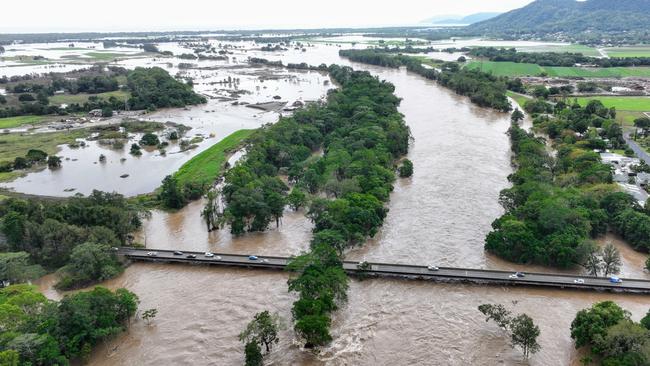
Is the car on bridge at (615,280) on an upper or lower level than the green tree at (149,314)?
upper

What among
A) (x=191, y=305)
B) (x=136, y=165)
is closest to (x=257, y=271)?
(x=191, y=305)

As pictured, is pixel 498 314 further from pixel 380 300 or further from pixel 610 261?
pixel 610 261

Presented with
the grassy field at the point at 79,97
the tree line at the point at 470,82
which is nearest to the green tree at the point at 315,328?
the tree line at the point at 470,82

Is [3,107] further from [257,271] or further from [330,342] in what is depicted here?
[330,342]

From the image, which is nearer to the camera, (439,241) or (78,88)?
(439,241)

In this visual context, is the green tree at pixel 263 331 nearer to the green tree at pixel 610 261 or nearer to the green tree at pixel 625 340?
the green tree at pixel 625 340

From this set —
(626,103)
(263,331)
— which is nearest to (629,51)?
(626,103)
